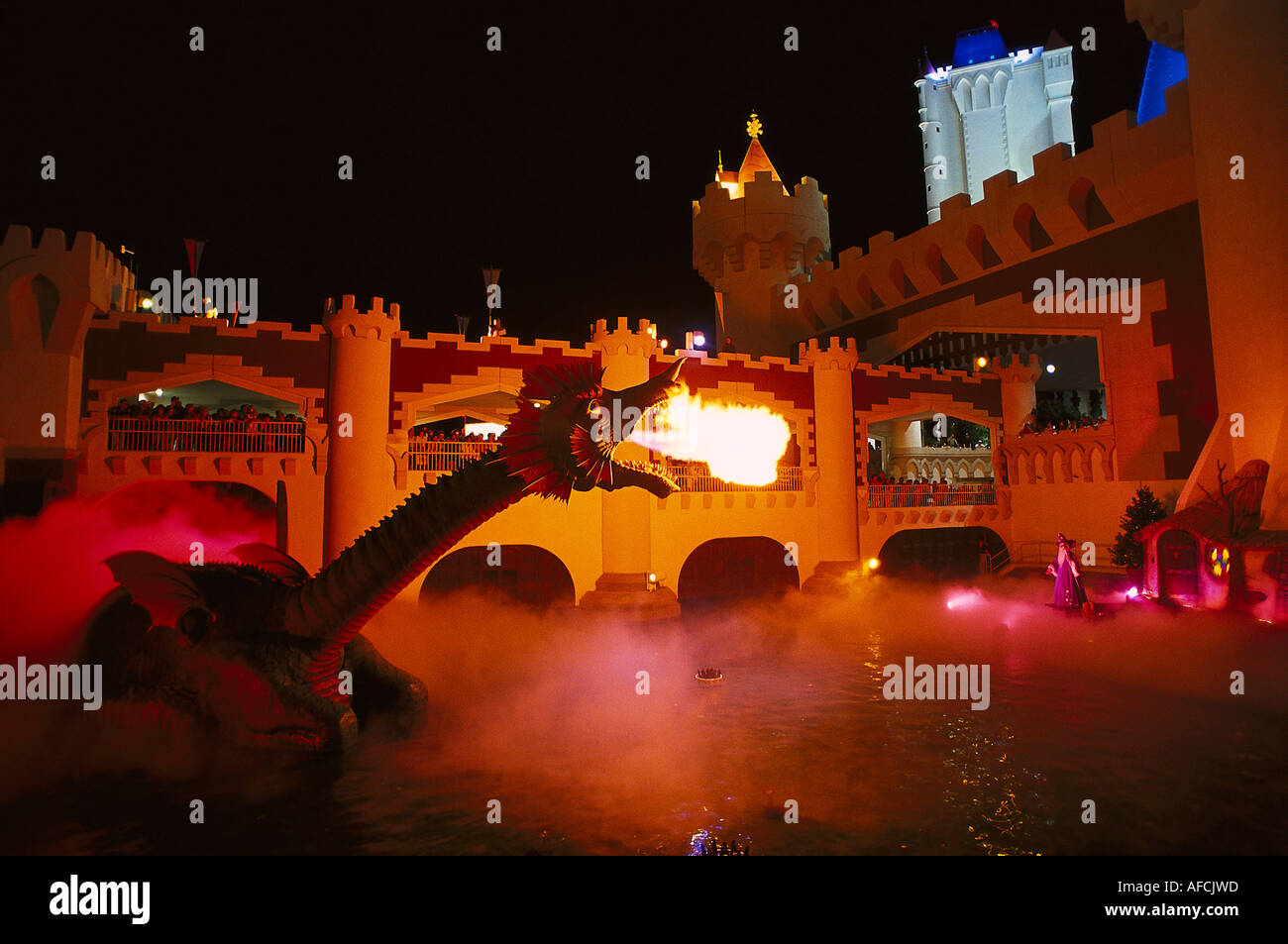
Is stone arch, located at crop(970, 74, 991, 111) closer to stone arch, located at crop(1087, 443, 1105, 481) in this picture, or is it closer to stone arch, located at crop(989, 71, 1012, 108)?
stone arch, located at crop(989, 71, 1012, 108)

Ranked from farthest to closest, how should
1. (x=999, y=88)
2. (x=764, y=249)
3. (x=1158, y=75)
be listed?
1. (x=999, y=88)
2. (x=764, y=249)
3. (x=1158, y=75)

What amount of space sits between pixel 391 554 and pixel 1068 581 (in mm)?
14006

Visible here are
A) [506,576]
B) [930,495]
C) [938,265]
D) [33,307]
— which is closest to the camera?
[33,307]

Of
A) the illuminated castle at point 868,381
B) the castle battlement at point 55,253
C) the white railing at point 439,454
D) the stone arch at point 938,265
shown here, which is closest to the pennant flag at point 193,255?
the illuminated castle at point 868,381

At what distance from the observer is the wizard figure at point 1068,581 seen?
14508mm

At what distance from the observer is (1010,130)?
102ft

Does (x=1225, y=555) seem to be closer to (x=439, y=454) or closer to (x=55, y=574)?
(x=439, y=454)

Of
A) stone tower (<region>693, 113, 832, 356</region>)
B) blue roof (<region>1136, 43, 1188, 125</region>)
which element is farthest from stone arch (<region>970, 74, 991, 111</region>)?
stone tower (<region>693, 113, 832, 356</region>)

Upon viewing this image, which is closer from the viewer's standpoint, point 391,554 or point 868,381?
point 391,554

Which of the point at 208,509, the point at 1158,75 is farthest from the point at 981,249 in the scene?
the point at 208,509

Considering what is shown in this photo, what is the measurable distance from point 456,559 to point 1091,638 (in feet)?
46.2

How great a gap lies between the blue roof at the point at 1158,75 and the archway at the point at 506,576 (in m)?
24.9

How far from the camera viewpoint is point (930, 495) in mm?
22031
